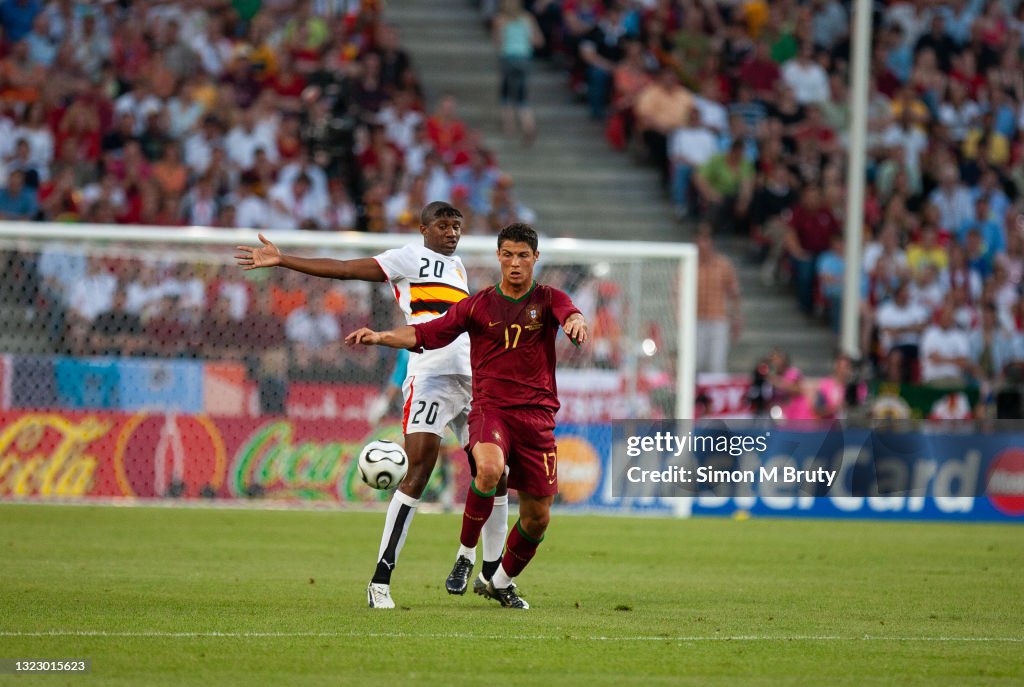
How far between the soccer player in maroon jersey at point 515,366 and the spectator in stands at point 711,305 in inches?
504

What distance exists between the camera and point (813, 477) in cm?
1895

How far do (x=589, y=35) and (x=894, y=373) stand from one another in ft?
28.8

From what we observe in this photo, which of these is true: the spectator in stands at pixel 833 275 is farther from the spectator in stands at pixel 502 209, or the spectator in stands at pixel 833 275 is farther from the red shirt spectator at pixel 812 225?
the spectator in stands at pixel 502 209

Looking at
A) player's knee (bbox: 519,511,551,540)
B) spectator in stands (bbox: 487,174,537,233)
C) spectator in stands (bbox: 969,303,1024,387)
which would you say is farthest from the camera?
spectator in stands (bbox: 969,303,1024,387)

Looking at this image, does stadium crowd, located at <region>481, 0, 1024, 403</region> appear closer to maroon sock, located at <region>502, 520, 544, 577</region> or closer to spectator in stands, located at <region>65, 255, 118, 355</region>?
Answer: spectator in stands, located at <region>65, 255, 118, 355</region>

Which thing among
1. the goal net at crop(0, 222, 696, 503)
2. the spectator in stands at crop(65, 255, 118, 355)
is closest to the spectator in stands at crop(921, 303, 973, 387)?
the goal net at crop(0, 222, 696, 503)

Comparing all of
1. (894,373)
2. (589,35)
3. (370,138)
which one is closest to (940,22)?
(589,35)

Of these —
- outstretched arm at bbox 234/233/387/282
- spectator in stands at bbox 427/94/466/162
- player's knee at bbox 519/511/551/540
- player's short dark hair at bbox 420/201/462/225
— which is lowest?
player's knee at bbox 519/511/551/540

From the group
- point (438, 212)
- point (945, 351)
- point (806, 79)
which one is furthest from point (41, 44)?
point (438, 212)

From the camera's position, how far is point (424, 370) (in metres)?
10.3

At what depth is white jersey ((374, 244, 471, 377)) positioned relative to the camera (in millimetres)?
10352

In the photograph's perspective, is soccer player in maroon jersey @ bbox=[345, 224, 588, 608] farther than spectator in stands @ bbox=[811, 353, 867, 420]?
No

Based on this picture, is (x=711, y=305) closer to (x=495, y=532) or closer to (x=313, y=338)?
(x=313, y=338)

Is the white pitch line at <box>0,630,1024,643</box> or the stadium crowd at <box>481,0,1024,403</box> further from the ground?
the stadium crowd at <box>481,0,1024,403</box>
